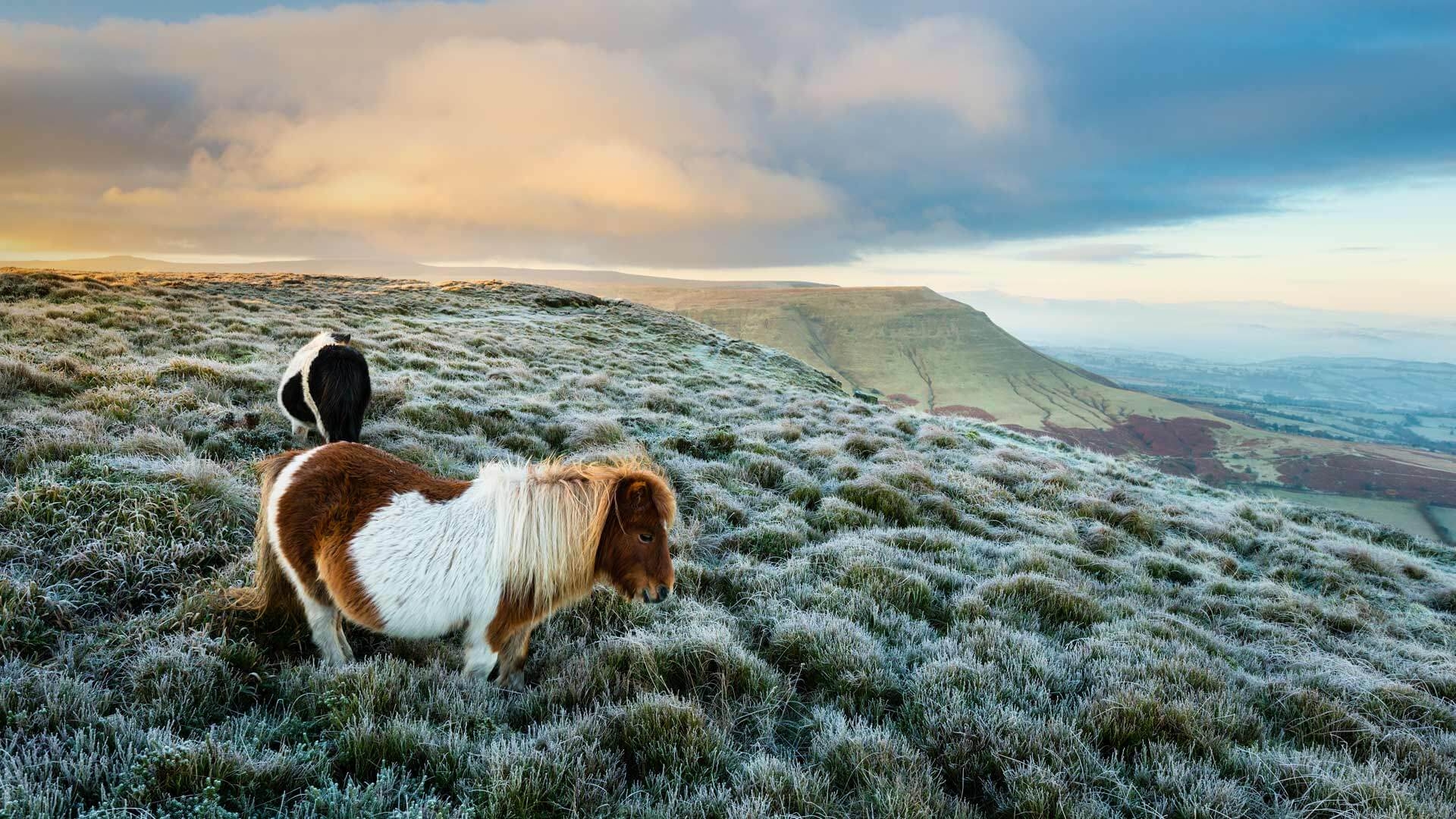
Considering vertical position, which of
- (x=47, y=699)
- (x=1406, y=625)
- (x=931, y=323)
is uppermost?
(x=931, y=323)

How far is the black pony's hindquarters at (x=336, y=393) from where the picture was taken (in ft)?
22.4

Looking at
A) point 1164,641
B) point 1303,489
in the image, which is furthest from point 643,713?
point 1303,489

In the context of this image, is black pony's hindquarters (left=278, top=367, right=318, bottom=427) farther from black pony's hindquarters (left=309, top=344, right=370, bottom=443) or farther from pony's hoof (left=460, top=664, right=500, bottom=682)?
pony's hoof (left=460, top=664, right=500, bottom=682)

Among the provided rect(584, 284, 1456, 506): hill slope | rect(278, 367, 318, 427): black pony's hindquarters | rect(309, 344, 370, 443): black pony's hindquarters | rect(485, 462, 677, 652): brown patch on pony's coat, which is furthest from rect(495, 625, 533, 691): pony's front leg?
rect(584, 284, 1456, 506): hill slope

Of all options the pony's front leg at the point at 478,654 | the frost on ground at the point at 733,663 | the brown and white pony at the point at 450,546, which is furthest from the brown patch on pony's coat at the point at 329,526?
the pony's front leg at the point at 478,654

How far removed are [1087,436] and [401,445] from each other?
110756 millimetres

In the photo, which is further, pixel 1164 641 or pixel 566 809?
pixel 1164 641

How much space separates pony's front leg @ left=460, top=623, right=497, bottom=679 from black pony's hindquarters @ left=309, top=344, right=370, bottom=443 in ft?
13.8

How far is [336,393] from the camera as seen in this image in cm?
683

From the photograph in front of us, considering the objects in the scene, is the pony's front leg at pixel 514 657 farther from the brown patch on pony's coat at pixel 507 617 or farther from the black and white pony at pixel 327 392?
the black and white pony at pixel 327 392

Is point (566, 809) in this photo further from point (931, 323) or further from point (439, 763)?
point (931, 323)

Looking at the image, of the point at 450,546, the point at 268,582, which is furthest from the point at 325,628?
the point at 450,546

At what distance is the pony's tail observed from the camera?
3689 mm

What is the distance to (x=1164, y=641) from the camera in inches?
204
